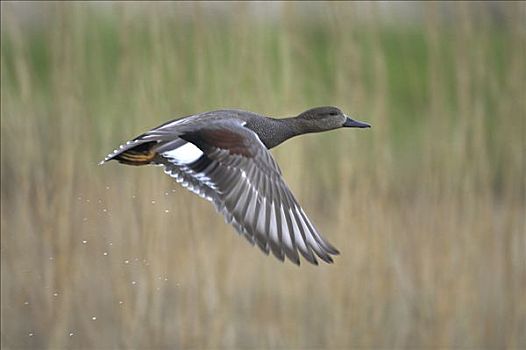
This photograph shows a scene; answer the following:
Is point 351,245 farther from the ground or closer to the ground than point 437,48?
closer to the ground

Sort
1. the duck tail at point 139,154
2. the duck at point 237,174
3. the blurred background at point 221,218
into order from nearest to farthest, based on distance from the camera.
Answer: the duck at point 237,174 < the duck tail at point 139,154 < the blurred background at point 221,218

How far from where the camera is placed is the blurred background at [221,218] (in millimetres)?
6402

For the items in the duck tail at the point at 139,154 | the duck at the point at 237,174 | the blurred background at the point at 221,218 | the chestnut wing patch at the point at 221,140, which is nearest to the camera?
the duck at the point at 237,174

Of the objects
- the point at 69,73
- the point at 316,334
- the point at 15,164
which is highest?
the point at 69,73

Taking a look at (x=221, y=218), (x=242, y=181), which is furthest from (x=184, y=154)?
(x=221, y=218)

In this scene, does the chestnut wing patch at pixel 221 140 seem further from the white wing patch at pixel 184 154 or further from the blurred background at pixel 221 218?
the blurred background at pixel 221 218

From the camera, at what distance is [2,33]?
7035 millimetres

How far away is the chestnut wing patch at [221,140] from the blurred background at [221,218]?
1.31 meters

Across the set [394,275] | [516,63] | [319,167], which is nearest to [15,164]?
[319,167]

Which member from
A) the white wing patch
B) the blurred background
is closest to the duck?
the white wing patch

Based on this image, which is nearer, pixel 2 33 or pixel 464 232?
pixel 464 232

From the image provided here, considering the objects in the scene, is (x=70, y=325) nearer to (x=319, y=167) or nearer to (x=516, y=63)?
(x=319, y=167)

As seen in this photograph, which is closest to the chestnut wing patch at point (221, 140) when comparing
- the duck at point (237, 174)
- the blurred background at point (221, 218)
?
the duck at point (237, 174)

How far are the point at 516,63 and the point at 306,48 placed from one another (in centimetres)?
102
